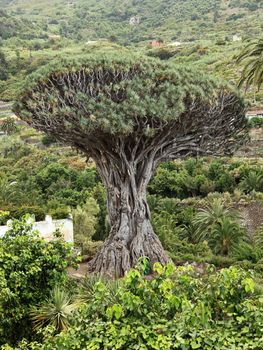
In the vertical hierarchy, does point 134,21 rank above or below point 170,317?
above

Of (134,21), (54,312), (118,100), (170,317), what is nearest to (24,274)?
(54,312)

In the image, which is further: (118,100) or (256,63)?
(256,63)

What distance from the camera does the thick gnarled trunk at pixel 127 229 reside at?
14166 millimetres

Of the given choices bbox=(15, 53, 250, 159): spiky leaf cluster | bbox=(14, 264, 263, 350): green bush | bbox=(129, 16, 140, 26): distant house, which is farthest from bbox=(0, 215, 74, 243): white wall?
bbox=(129, 16, 140, 26): distant house

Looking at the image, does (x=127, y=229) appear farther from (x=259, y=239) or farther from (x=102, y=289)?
(x=102, y=289)

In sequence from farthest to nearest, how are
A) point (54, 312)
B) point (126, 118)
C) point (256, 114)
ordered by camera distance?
point (256, 114), point (126, 118), point (54, 312)

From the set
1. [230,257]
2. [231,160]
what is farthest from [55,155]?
[230,257]

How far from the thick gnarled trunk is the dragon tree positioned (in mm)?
29

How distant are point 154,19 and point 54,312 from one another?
125490mm

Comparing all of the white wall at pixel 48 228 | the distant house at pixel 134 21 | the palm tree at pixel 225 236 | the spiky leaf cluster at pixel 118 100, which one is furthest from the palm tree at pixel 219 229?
the distant house at pixel 134 21

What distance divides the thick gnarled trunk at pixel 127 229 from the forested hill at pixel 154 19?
254ft

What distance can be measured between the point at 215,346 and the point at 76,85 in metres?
9.28

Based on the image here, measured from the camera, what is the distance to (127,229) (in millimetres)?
14547

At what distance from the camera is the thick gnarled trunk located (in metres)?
14.2
